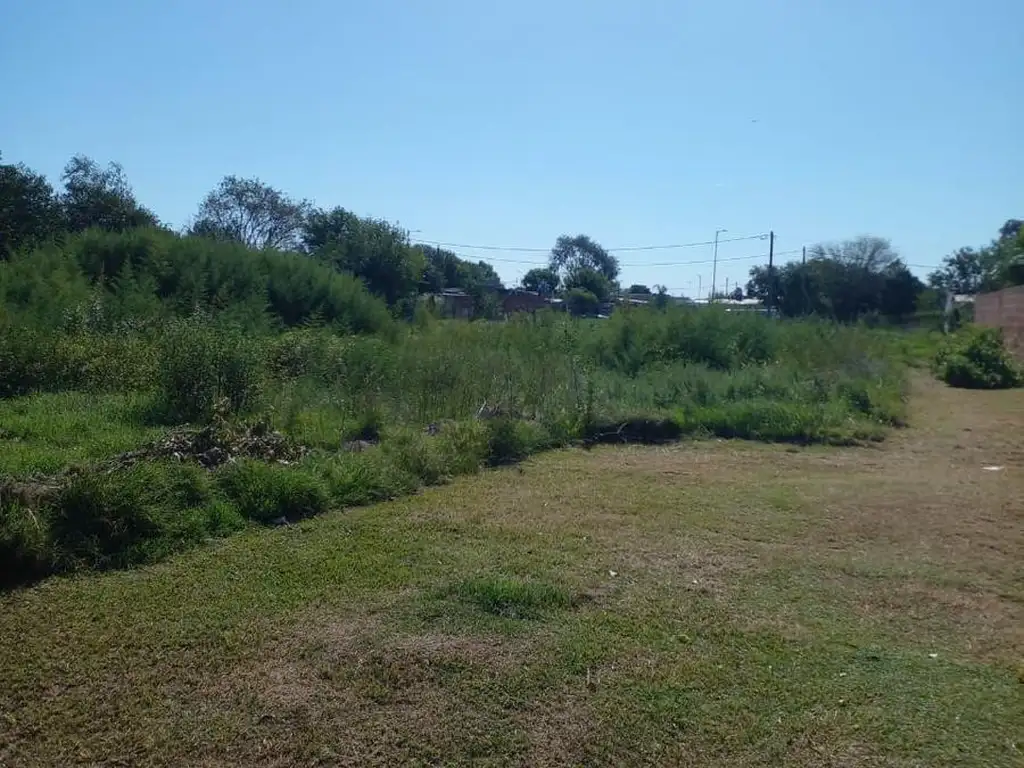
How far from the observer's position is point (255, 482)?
6.68m

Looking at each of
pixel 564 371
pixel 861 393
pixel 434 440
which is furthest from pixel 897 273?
pixel 434 440

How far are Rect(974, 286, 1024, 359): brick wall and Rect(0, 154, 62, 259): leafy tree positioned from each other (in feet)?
93.1

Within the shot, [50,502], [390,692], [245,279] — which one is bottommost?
[390,692]

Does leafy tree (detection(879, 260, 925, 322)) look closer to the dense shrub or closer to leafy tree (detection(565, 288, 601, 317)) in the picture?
leafy tree (detection(565, 288, 601, 317))

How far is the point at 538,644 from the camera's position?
433 cm

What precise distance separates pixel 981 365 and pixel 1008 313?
6.51 meters

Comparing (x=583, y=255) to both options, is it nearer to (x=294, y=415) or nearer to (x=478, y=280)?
(x=478, y=280)

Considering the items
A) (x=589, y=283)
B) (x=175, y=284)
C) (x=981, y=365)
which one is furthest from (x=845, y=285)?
(x=175, y=284)

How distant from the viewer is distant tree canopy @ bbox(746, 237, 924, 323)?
46000 millimetres

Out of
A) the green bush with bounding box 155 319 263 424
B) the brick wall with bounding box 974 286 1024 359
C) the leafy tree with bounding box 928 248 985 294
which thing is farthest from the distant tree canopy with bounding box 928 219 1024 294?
the green bush with bounding box 155 319 263 424

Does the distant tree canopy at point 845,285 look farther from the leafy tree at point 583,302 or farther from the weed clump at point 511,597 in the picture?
the weed clump at point 511,597

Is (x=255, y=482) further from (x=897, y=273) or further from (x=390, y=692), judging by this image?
(x=897, y=273)

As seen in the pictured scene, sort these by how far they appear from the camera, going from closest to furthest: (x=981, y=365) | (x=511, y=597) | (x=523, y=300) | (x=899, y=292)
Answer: (x=511, y=597)
(x=981, y=365)
(x=523, y=300)
(x=899, y=292)

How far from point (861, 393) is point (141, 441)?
11.1 m
